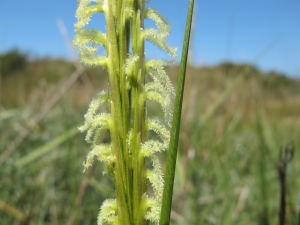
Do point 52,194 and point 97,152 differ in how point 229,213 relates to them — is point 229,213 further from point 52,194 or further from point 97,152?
point 97,152

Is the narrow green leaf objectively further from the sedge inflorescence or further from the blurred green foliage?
the blurred green foliage

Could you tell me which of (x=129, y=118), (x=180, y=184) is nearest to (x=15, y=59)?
(x=180, y=184)

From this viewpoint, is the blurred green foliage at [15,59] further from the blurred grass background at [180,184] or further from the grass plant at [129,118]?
the grass plant at [129,118]

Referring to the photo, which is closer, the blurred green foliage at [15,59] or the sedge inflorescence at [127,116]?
the sedge inflorescence at [127,116]

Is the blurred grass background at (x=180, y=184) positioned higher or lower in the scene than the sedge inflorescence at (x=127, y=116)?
lower

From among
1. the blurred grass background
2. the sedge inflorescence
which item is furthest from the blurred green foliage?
the sedge inflorescence

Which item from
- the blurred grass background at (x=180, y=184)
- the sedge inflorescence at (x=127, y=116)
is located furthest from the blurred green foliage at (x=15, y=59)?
the sedge inflorescence at (x=127, y=116)

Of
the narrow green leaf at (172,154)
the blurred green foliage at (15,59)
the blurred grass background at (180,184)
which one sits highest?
the blurred green foliage at (15,59)

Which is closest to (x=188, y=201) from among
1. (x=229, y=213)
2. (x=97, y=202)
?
(x=229, y=213)

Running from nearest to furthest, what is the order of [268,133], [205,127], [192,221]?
[192,221] → [268,133] → [205,127]

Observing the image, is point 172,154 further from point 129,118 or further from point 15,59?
point 15,59

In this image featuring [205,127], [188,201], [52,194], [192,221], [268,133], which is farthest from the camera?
[205,127]
